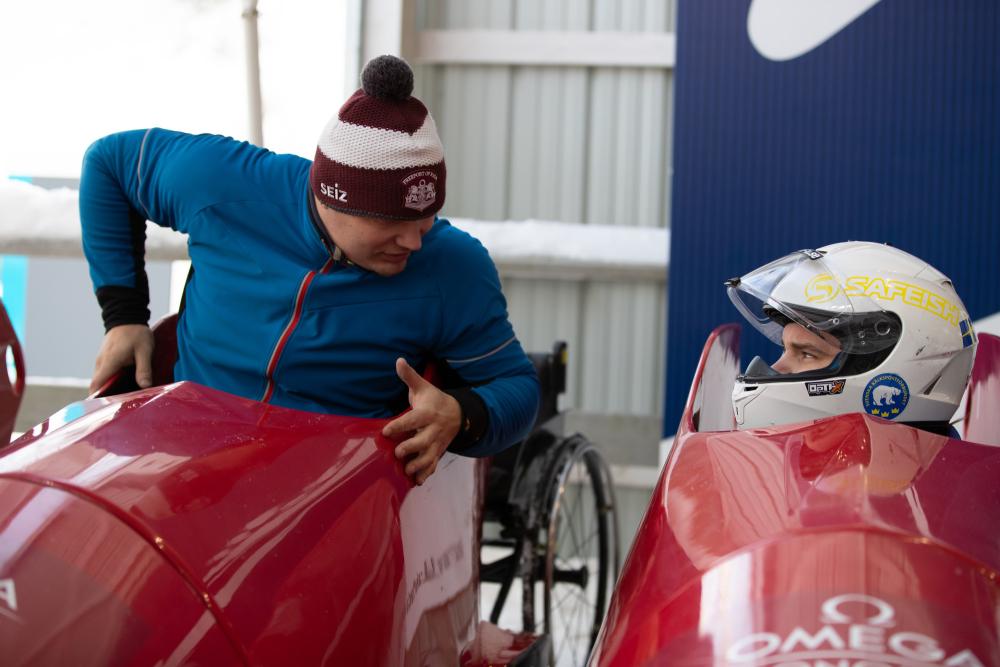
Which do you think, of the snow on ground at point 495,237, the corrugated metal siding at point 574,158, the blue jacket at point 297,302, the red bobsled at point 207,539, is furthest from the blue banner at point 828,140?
the red bobsled at point 207,539

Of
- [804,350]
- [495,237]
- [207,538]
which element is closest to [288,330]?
[207,538]

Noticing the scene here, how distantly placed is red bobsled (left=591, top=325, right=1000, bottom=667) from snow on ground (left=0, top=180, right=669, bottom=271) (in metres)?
3.23

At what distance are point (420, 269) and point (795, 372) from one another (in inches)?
27.7

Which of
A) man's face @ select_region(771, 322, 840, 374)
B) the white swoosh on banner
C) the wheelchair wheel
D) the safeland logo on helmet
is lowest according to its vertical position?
the wheelchair wheel

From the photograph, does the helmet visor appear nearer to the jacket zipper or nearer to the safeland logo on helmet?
the safeland logo on helmet

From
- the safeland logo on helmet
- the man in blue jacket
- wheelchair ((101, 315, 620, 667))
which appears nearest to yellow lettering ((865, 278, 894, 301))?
the man in blue jacket

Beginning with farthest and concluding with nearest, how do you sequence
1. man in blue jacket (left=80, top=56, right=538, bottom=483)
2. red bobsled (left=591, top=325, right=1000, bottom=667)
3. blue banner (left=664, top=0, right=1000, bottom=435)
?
1. blue banner (left=664, top=0, right=1000, bottom=435)
2. man in blue jacket (left=80, top=56, right=538, bottom=483)
3. red bobsled (left=591, top=325, right=1000, bottom=667)

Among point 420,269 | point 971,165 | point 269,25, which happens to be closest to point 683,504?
point 420,269

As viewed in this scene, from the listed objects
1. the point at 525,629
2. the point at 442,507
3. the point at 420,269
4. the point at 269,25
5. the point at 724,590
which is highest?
the point at 269,25

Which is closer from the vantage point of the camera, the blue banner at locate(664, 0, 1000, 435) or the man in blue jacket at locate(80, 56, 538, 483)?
the man in blue jacket at locate(80, 56, 538, 483)

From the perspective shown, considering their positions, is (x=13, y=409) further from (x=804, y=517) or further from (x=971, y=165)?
(x=971, y=165)

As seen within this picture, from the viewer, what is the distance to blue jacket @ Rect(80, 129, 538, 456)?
2117 mm

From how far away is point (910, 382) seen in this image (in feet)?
6.28

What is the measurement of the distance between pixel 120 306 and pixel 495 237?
103 inches
